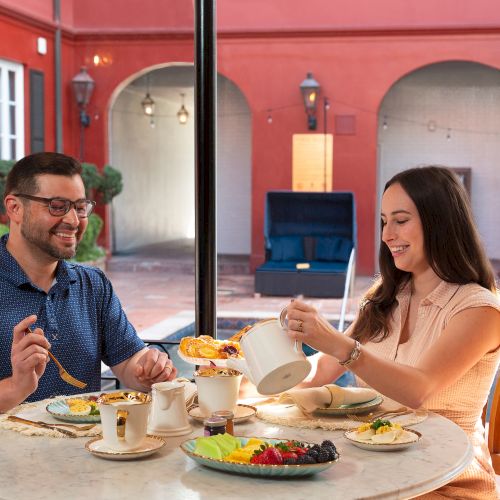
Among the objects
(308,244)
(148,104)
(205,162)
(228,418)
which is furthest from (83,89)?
(228,418)

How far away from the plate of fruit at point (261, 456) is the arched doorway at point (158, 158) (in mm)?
4807

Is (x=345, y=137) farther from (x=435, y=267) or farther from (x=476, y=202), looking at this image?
(x=435, y=267)

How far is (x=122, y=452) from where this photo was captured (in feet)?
4.43

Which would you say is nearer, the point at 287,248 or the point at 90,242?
the point at 90,242

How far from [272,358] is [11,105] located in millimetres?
4651

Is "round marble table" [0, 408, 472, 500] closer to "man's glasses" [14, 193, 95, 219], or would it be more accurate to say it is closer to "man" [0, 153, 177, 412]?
"man" [0, 153, 177, 412]

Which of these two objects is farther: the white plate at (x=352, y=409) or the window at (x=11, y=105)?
the window at (x=11, y=105)

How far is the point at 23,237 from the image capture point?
78.7 inches

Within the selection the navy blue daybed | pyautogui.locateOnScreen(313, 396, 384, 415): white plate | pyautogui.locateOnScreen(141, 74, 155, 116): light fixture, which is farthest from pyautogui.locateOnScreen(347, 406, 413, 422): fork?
the navy blue daybed

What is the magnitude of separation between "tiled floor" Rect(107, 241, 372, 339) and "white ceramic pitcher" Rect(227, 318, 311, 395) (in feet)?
18.3

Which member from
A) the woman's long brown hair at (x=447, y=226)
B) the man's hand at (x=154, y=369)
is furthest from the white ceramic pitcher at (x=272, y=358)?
the woman's long brown hair at (x=447, y=226)

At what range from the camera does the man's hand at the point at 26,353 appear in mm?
1567

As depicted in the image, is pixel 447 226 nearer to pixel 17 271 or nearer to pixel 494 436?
pixel 494 436

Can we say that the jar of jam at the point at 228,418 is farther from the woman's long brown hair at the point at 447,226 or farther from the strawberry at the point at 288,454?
the woman's long brown hair at the point at 447,226
